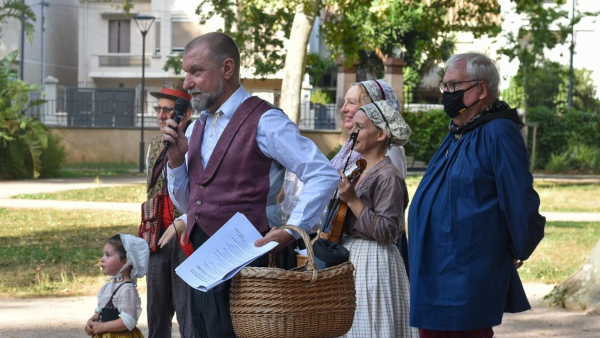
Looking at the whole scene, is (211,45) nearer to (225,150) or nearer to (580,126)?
(225,150)

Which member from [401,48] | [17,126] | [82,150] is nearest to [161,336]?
[17,126]

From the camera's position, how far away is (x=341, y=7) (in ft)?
64.1

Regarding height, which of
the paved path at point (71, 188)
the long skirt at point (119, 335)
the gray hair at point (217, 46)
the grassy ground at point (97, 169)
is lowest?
the grassy ground at point (97, 169)

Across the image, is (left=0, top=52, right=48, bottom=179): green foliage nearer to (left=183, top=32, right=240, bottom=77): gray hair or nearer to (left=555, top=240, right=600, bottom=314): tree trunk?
(left=555, top=240, right=600, bottom=314): tree trunk

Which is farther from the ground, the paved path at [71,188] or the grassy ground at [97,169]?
the paved path at [71,188]

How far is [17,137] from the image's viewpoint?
2405 centimetres

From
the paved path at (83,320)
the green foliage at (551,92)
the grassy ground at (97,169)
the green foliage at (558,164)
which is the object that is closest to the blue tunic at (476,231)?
the paved path at (83,320)

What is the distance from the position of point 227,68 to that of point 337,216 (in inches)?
48.6

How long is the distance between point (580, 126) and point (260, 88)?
16.4m

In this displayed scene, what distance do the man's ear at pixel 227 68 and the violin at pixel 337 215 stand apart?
3.81ft

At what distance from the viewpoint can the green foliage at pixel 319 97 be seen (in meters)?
40.1

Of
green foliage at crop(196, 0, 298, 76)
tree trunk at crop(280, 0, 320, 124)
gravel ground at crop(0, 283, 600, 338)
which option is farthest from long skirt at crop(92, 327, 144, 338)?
green foliage at crop(196, 0, 298, 76)

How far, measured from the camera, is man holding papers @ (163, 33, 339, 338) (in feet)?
13.9

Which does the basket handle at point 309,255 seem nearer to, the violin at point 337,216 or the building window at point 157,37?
the violin at point 337,216
